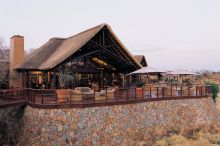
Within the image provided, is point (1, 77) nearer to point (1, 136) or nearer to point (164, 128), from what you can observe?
point (1, 136)

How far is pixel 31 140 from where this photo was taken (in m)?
14.9

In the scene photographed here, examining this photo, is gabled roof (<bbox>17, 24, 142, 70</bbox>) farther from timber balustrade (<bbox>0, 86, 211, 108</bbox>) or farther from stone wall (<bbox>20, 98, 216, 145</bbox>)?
stone wall (<bbox>20, 98, 216, 145</bbox>)

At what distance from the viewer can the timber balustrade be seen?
14809 mm

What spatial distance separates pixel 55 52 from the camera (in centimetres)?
2225

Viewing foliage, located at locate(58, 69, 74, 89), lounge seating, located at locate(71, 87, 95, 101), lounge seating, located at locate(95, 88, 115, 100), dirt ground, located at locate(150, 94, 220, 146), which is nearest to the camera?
lounge seating, located at locate(71, 87, 95, 101)

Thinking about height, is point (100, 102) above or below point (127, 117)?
above

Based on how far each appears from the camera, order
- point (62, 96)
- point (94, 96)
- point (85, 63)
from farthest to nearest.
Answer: point (85, 63), point (94, 96), point (62, 96)

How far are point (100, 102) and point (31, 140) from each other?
4914 mm

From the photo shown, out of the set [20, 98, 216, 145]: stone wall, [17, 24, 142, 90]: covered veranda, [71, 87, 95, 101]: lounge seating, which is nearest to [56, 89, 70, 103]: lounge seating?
[71, 87, 95, 101]: lounge seating

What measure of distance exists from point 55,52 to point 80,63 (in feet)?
9.91

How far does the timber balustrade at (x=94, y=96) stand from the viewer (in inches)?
583

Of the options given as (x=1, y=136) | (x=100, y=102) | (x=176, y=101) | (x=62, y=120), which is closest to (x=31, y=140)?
(x=62, y=120)

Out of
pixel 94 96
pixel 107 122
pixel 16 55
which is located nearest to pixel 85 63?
pixel 94 96

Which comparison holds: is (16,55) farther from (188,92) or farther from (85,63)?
(188,92)
